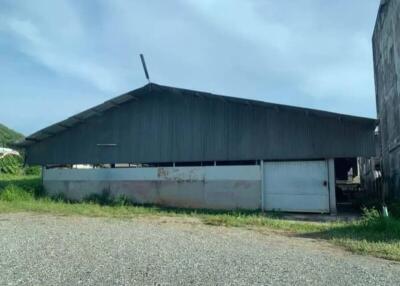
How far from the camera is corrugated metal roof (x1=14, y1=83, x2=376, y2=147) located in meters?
15.4

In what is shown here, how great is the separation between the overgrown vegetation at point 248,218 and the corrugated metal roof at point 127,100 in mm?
2596

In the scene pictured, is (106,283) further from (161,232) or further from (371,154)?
(371,154)

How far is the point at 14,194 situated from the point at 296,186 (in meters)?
12.3

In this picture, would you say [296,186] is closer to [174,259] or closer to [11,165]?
[174,259]

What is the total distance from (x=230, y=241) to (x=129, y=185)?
10.3 metres

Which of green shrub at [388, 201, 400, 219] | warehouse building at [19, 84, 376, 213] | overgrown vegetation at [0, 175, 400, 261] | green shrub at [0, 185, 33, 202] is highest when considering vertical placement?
warehouse building at [19, 84, 376, 213]

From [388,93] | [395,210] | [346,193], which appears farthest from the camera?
[346,193]

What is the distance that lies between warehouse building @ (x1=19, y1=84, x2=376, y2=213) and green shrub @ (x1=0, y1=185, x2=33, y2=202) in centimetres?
136

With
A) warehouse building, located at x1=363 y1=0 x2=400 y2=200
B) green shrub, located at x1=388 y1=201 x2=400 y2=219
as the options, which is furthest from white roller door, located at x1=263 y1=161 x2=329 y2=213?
warehouse building, located at x1=363 y1=0 x2=400 y2=200

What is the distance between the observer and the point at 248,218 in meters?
13.6

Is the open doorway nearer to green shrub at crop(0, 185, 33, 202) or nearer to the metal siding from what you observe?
the metal siding

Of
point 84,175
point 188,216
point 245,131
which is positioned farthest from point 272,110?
point 84,175

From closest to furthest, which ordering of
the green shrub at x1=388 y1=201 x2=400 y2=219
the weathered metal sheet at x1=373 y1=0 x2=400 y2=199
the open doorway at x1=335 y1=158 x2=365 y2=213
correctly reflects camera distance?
the green shrub at x1=388 y1=201 x2=400 y2=219, the weathered metal sheet at x1=373 y1=0 x2=400 y2=199, the open doorway at x1=335 y1=158 x2=365 y2=213

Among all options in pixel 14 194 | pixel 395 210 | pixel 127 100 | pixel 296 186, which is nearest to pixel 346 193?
pixel 296 186
